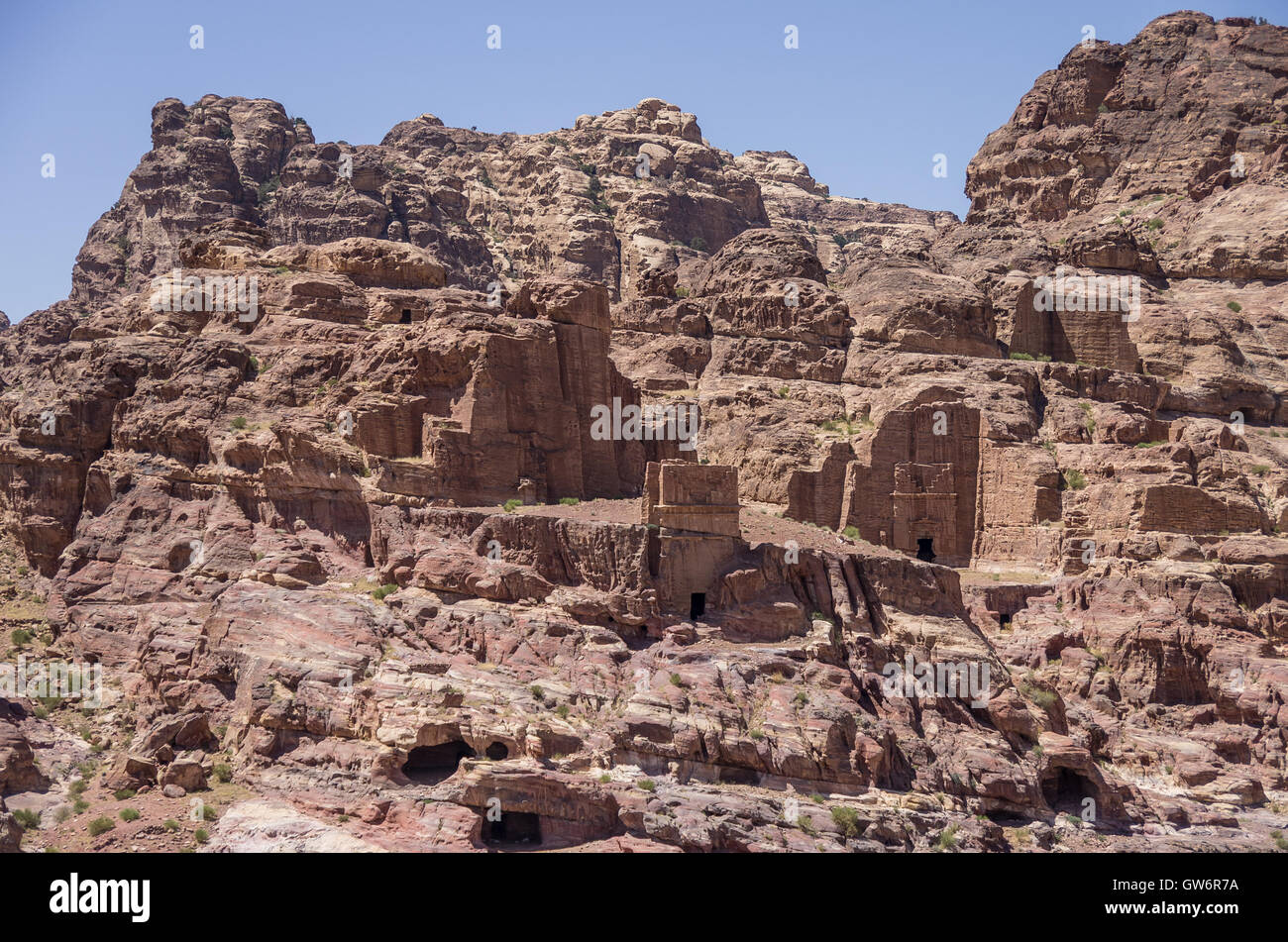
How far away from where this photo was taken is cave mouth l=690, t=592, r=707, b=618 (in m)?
47.5

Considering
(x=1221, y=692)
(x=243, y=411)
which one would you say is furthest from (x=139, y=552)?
(x=1221, y=692)

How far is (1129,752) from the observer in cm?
5234

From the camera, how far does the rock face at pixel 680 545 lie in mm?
40844

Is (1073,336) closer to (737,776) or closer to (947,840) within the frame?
(947,840)

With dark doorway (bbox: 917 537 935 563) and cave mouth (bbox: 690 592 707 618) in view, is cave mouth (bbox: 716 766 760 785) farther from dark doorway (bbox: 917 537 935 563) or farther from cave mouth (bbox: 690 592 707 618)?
dark doorway (bbox: 917 537 935 563)

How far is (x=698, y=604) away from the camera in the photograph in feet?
157

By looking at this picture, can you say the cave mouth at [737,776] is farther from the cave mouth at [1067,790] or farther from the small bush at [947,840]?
the cave mouth at [1067,790]

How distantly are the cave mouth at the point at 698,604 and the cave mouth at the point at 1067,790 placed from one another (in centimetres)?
1201

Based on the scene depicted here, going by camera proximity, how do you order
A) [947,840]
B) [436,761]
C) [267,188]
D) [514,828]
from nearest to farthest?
[514,828] → [436,761] → [947,840] → [267,188]

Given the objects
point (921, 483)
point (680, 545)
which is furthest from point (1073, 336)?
point (680, 545)

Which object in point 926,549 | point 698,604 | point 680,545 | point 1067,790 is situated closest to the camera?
point 680,545

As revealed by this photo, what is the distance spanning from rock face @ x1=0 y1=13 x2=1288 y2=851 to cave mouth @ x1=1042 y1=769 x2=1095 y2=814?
0.39 ft

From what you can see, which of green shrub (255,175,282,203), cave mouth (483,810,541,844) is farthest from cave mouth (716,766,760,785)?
green shrub (255,175,282,203)

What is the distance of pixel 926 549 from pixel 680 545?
16.6 m
